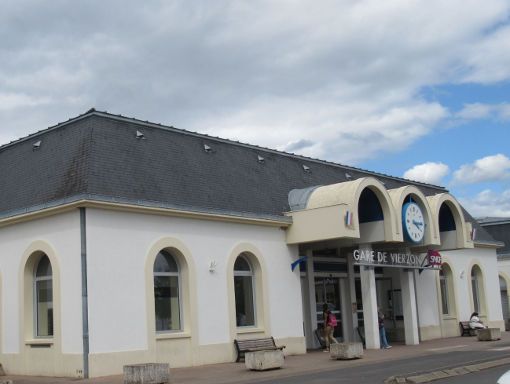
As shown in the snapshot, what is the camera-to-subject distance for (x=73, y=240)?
18.1 m

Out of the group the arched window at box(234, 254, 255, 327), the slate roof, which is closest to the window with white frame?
the slate roof

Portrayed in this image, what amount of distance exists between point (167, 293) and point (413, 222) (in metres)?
9.67

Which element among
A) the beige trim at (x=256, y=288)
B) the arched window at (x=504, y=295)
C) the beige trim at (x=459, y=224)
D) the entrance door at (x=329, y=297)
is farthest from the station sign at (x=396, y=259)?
the arched window at (x=504, y=295)

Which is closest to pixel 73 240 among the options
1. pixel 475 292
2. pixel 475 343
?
pixel 475 343

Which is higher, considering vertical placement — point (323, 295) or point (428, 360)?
point (323, 295)

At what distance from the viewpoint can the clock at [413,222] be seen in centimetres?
2478

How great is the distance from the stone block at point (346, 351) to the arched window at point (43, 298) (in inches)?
307

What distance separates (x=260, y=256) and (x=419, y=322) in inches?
401

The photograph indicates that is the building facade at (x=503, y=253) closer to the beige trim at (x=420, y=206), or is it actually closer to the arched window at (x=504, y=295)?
the arched window at (x=504, y=295)

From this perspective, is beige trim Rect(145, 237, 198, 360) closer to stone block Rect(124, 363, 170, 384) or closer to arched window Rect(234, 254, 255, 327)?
arched window Rect(234, 254, 255, 327)

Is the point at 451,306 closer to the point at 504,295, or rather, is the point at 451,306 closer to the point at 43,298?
the point at 504,295

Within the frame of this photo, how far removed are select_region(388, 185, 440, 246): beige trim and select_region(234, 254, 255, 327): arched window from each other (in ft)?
17.5

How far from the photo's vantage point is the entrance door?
26234mm

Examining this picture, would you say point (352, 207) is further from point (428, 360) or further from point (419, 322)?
point (419, 322)
